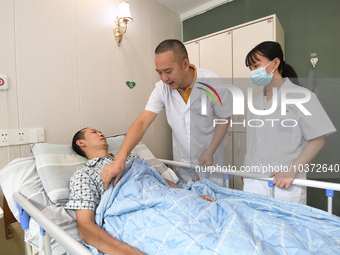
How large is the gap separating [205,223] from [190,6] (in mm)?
2414

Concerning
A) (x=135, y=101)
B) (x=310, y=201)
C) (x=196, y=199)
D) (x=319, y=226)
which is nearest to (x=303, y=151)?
(x=319, y=226)

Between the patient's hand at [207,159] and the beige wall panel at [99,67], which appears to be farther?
the beige wall panel at [99,67]

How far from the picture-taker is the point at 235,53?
1.86 metres

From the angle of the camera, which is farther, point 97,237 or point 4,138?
point 4,138

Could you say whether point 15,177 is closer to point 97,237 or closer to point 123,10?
point 97,237

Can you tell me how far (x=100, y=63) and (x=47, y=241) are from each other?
1373mm

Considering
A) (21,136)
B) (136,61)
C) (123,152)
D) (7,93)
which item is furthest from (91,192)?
(136,61)

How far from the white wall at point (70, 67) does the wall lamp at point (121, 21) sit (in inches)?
2.0

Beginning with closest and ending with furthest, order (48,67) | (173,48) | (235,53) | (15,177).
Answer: (15,177) < (173,48) < (48,67) < (235,53)

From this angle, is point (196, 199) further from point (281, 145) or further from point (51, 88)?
point (51, 88)

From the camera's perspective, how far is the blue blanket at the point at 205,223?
2.17ft

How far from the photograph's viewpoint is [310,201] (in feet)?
3.85

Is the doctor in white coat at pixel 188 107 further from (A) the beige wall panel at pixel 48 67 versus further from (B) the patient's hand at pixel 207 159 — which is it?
(A) the beige wall panel at pixel 48 67

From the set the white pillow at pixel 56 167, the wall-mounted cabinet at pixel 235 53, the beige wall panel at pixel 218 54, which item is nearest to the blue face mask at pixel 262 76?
the wall-mounted cabinet at pixel 235 53
